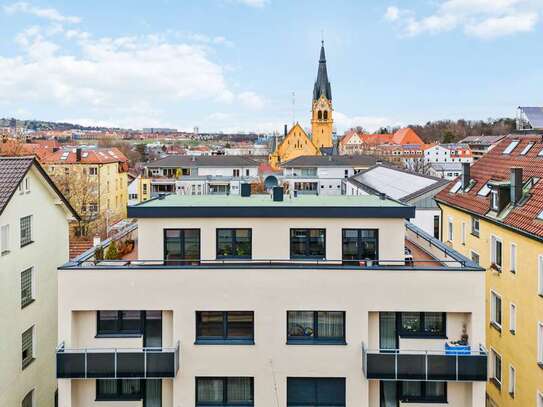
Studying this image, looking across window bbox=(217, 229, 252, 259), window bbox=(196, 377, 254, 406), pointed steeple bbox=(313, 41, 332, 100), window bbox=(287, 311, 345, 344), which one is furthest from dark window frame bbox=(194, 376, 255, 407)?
pointed steeple bbox=(313, 41, 332, 100)

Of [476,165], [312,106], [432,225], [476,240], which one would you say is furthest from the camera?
[312,106]

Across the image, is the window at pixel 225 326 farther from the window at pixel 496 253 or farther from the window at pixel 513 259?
the window at pixel 496 253

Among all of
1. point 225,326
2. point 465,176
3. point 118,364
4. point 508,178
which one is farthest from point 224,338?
point 465,176

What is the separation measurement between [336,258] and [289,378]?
11.7ft

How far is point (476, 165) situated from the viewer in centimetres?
2659

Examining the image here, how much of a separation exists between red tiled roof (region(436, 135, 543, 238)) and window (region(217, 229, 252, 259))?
8.91 metres

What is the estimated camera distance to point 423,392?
1364 centimetres

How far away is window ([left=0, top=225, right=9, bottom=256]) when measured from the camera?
16281 millimetres

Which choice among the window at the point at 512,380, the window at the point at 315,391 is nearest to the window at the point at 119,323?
the window at the point at 315,391

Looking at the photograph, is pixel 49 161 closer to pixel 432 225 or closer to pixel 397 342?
pixel 432 225

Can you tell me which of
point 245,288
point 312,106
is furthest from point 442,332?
point 312,106

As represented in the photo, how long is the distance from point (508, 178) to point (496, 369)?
7.79 meters

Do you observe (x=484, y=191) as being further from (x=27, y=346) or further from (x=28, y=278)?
(x=27, y=346)

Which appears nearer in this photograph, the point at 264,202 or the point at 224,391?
the point at 224,391
